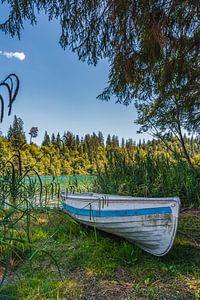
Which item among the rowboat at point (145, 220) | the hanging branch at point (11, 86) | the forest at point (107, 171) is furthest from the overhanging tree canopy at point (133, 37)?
the hanging branch at point (11, 86)

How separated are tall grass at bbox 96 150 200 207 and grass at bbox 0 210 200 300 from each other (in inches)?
53.8

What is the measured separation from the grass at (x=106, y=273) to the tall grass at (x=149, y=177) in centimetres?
137

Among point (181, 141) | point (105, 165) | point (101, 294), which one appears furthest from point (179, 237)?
point (181, 141)

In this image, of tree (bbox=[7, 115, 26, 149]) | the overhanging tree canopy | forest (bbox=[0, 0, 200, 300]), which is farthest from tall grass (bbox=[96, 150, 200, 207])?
tree (bbox=[7, 115, 26, 149])

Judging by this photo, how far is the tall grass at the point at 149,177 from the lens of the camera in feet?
15.9

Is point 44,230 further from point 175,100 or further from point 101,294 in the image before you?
point 175,100

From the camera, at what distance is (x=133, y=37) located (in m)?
3.86

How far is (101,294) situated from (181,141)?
20.6ft

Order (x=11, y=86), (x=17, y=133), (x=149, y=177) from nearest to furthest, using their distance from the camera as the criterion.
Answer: (x=11, y=86) → (x=17, y=133) → (x=149, y=177)

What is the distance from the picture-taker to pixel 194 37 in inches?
162

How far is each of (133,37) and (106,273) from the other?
307 cm

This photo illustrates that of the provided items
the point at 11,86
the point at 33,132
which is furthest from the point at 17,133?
the point at 11,86

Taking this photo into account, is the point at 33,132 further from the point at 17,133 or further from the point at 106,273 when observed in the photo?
the point at 106,273

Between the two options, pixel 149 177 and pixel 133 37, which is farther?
pixel 149 177
